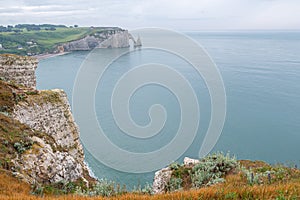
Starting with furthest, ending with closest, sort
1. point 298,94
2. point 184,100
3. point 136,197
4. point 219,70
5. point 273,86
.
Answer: point 219,70 < point 273,86 < point 298,94 < point 184,100 < point 136,197

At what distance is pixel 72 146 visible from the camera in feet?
83.1

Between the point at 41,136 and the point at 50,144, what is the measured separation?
66cm

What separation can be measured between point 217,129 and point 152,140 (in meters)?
12.9

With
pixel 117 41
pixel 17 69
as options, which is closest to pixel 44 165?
pixel 17 69

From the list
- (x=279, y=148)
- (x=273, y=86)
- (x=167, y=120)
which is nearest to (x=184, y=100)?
(x=167, y=120)

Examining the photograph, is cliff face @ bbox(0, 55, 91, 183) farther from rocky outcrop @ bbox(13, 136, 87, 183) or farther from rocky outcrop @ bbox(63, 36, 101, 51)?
rocky outcrop @ bbox(63, 36, 101, 51)

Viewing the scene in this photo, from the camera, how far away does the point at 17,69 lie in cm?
2658

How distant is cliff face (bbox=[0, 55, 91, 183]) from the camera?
11.4m

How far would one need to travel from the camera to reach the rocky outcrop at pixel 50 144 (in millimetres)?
11509

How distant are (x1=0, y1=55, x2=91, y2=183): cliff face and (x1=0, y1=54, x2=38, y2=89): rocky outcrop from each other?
0.14 m

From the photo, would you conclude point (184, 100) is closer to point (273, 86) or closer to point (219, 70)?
point (273, 86)

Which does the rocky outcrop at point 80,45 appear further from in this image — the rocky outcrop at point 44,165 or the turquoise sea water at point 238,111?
the rocky outcrop at point 44,165

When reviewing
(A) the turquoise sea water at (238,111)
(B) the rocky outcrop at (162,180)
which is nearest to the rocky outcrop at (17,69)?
(A) the turquoise sea water at (238,111)

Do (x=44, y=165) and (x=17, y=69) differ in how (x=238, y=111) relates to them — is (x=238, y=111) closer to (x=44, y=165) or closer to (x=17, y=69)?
(x=17, y=69)
